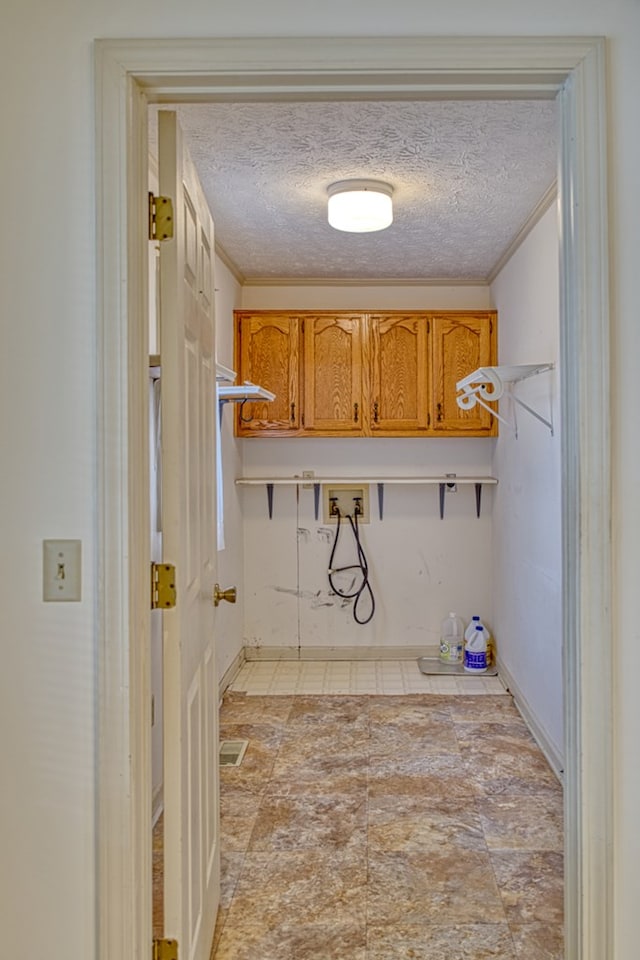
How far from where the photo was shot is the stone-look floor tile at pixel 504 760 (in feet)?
9.19

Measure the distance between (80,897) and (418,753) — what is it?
210 centimetres

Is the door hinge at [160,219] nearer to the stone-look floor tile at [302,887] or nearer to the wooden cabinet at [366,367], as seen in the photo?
the stone-look floor tile at [302,887]

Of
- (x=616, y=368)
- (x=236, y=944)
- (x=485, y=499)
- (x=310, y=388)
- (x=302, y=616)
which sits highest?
(x=310, y=388)

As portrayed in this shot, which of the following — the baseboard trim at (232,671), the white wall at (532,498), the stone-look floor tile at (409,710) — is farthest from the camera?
the baseboard trim at (232,671)

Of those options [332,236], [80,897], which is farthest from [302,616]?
[80,897]

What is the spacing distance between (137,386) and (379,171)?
1875 mm

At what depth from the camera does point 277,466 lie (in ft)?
15.3

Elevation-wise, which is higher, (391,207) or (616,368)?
(391,207)

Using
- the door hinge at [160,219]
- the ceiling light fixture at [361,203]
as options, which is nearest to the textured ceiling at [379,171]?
the ceiling light fixture at [361,203]

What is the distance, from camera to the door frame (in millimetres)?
1274

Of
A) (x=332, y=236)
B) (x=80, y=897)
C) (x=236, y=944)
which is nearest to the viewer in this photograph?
(x=80, y=897)

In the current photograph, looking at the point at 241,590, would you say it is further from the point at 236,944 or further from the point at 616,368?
the point at 616,368

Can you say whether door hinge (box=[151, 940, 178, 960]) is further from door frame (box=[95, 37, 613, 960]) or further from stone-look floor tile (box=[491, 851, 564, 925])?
stone-look floor tile (box=[491, 851, 564, 925])

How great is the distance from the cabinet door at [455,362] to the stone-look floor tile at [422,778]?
2054mm
